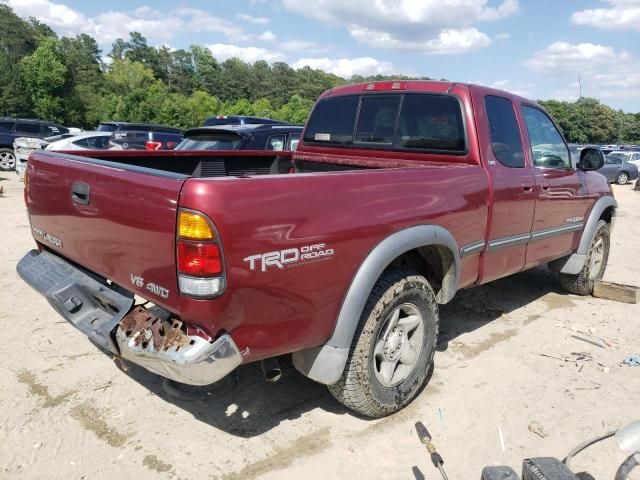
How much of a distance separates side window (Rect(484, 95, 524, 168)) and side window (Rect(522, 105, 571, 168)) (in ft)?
0.79

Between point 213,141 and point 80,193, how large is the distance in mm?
4587

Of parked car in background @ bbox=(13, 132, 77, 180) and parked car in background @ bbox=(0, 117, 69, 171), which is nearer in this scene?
parked car in background @ bbox=(13, 132, 77, 180)

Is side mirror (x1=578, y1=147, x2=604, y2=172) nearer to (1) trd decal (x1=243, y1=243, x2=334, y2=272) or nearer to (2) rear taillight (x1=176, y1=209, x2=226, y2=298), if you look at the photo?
(1) trd decal (x1=243, y1=243, x2=334, y2=272)

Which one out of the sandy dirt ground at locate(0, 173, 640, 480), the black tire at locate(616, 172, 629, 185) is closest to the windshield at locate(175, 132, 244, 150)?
the sandy dirt ground at locate(0, 173, 640, 480)

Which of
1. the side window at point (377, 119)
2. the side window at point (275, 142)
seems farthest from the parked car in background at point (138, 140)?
the side window at point (377, 119)

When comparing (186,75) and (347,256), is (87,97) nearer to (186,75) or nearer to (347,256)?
(186,75)

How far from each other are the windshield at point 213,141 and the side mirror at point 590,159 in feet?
13.5

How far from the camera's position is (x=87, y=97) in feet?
197

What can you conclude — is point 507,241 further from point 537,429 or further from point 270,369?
point 270,369

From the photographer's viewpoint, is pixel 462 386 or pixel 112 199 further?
pixel 462 386

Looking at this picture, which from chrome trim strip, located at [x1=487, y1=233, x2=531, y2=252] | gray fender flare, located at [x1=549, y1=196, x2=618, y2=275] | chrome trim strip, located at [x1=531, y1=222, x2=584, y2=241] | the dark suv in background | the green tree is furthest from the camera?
the green tree

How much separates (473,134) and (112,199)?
2.45 meters

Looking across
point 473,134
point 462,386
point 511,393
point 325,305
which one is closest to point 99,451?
point 325,305

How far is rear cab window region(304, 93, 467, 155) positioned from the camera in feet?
12.2
